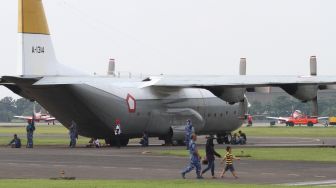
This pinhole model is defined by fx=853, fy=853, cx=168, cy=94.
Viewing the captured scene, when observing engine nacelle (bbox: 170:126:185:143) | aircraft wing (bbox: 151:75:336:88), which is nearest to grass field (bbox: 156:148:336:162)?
aircraft wing (bbox: 151:75:336:88)

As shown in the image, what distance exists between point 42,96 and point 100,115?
3793 mm

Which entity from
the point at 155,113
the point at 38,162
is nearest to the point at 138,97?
the point at 155,113

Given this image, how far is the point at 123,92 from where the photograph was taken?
54062 millimetres

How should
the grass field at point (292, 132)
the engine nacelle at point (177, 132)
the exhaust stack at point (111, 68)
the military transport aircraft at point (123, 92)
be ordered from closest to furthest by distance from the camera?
the military transport aircraft at point (123, 92)
the engine nacelle at point (177, 132)
the exhaust stack at point (111, 68)
the grass field at point (292, 132)

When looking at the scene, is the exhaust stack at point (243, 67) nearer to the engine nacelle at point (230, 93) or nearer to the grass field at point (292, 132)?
the engine nacelle at point (230, 93)

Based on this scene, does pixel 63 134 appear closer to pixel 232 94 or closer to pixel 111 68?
pixel 111 68

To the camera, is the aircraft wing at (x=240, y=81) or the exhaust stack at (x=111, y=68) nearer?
the aircraft wing at (x=240, y=81)

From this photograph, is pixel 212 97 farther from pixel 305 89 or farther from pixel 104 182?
pixel 104 182

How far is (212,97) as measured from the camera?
196ft

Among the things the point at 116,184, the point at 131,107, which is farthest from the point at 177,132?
the point at 116,184

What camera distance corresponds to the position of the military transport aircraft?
51.0 metres

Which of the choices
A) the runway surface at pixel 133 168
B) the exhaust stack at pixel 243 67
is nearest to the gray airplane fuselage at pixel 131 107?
the exhaust stack at pixel 243 67

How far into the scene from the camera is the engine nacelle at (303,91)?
174 ft

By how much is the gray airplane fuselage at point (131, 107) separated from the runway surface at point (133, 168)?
6084 millimetres
